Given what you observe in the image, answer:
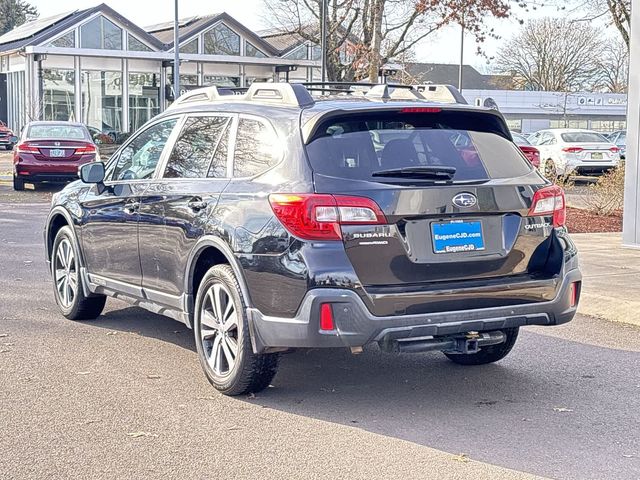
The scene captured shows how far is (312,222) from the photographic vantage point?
5.62 metres

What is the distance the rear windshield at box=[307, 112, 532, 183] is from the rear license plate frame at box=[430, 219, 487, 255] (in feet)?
0.96

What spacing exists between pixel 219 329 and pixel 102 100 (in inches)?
1955

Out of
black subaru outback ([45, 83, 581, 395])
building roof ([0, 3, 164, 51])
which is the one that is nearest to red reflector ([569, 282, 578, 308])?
black subaru outback ([45, 83, 581, 395])

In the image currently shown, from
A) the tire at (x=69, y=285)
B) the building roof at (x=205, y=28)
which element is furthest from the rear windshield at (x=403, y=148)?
the building roof at (x=205, y=28)

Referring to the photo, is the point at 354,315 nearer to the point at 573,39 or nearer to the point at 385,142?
the point at 385,142

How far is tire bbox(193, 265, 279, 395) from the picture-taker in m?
6.03

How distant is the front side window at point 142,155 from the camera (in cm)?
741

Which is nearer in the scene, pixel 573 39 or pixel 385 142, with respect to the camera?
pixel 385 142

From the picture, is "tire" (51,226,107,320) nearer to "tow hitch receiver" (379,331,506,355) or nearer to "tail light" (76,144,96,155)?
"tow hitch receiver" (379,331,506,355)

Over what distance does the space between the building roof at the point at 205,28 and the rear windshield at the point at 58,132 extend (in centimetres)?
2890

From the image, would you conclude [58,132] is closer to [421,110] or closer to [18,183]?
[18,183]

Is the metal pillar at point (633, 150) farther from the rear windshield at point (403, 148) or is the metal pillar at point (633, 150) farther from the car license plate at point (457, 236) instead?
the car license plate at point (457, 236)

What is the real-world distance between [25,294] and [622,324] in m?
5.44

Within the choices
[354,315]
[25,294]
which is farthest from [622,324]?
[25,294]
